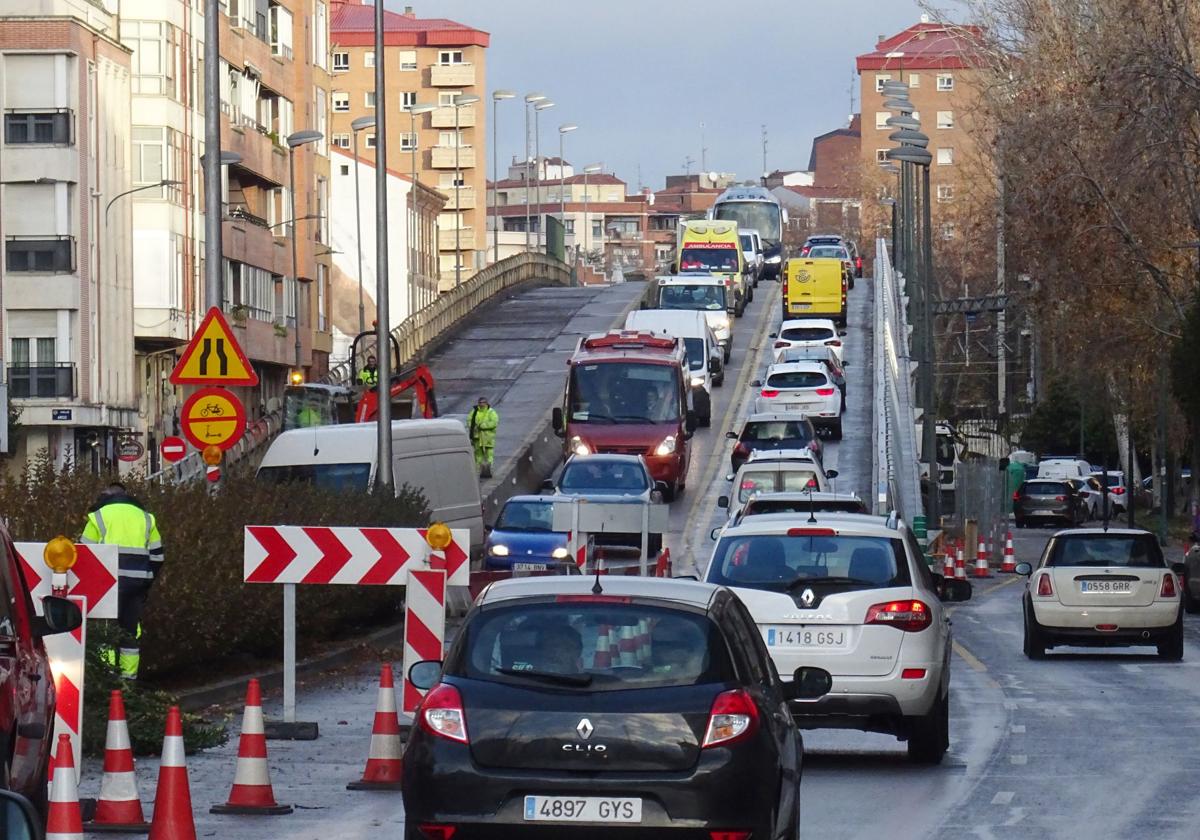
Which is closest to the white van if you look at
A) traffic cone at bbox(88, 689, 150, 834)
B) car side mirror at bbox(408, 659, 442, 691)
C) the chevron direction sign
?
the chevron direction sign

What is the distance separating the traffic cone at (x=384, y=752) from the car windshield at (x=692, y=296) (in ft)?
190

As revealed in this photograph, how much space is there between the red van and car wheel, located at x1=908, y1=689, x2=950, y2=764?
101 feet

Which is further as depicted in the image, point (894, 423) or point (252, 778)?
point (894, 423)

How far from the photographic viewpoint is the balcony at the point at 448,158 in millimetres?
165750

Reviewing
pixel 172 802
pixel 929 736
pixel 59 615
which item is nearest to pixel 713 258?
pixel 929 736

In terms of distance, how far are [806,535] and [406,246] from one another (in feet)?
377

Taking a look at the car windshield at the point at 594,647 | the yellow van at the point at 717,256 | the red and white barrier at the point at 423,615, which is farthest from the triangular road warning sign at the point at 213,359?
the yellow van at the point at 717,256

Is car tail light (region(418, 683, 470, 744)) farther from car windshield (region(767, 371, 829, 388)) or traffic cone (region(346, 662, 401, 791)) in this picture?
car windshield (region(767, 371, 829, 388))

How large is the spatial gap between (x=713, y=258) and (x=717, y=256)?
6.3 inches

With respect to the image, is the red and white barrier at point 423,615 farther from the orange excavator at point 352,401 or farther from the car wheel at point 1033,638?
the orange excavator at point 352,401

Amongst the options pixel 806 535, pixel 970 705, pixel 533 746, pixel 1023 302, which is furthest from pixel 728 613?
pixel 1023 302

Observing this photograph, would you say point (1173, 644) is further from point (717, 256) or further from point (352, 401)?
point (717, 256)

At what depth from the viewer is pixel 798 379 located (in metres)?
58.5

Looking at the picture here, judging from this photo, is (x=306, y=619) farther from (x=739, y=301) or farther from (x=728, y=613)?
(x=739, y=301)
